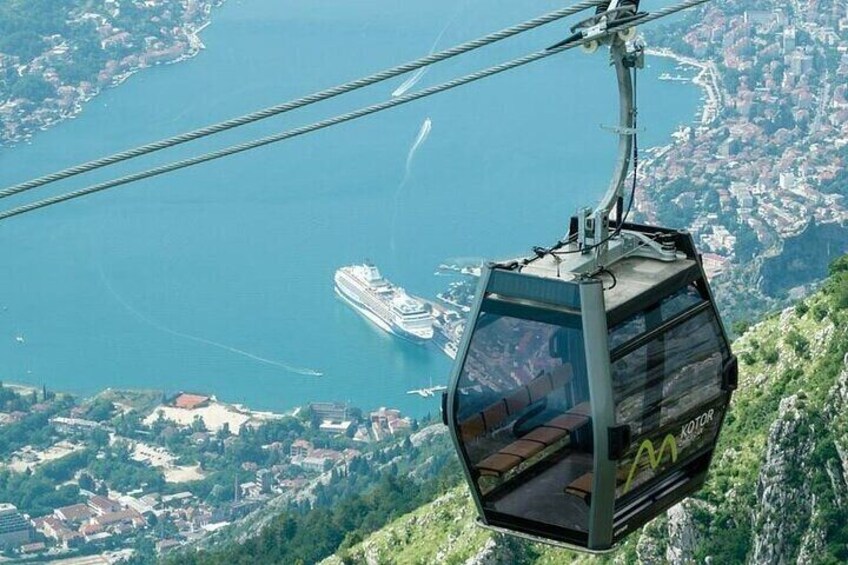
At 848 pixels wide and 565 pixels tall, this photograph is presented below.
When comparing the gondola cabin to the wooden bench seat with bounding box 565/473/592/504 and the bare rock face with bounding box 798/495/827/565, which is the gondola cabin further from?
the bare rock face with bounding box 798/495/827/565

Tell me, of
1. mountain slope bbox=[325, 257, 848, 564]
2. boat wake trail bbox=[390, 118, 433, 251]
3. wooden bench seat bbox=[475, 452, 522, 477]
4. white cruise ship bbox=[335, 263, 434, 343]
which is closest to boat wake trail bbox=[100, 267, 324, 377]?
white cruise ship bbox=[335, 263, 434, 343]

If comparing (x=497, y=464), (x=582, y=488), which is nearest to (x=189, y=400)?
(x=497, y=464)

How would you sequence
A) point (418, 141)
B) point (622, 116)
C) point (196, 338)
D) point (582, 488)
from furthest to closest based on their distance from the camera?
1. point (418, 141)
2. point (196, 338)
3. point (582, 488)
4. point (622, 116)

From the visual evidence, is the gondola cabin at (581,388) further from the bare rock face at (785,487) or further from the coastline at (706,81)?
the coastline at (706,81)

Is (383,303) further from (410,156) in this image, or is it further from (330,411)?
(410,156)

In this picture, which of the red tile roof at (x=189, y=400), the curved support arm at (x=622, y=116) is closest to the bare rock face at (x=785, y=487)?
the curved support arm at (x=622, y=116)

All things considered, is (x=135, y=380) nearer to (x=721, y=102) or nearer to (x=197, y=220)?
(x=197, y=220)
